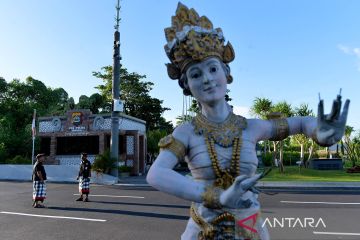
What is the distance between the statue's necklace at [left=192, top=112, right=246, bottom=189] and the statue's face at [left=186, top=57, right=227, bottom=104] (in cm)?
15

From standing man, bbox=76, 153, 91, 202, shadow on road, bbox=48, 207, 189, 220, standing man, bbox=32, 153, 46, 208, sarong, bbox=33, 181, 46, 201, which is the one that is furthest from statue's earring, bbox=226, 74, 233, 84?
standing man, bbox=76, 153, 91, 202

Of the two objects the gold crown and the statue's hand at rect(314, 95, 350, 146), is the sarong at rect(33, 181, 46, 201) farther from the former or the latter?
the statue's hand at rect(314, 95, 350, 146)

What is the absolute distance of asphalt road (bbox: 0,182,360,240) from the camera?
6.82 metres

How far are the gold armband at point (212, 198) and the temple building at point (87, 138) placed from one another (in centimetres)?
2073

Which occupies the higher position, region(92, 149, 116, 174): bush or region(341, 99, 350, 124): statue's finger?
region(341, 99, 350, 124): statue's finger

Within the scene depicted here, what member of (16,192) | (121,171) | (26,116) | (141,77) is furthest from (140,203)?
(26,116)

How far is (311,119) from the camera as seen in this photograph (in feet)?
6.79

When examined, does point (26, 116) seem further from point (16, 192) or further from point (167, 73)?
point (167, 73)

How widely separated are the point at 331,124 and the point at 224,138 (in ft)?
1.88

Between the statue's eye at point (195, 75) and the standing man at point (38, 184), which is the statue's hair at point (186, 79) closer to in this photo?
the statue's eye at point (195, 75)

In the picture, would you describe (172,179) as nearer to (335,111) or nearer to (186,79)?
(186,79)


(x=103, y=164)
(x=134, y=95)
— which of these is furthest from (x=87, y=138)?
(x=134, y=95)

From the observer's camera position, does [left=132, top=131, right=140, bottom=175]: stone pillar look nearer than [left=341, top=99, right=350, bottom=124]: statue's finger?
No

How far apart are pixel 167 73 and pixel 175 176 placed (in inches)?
29.4
